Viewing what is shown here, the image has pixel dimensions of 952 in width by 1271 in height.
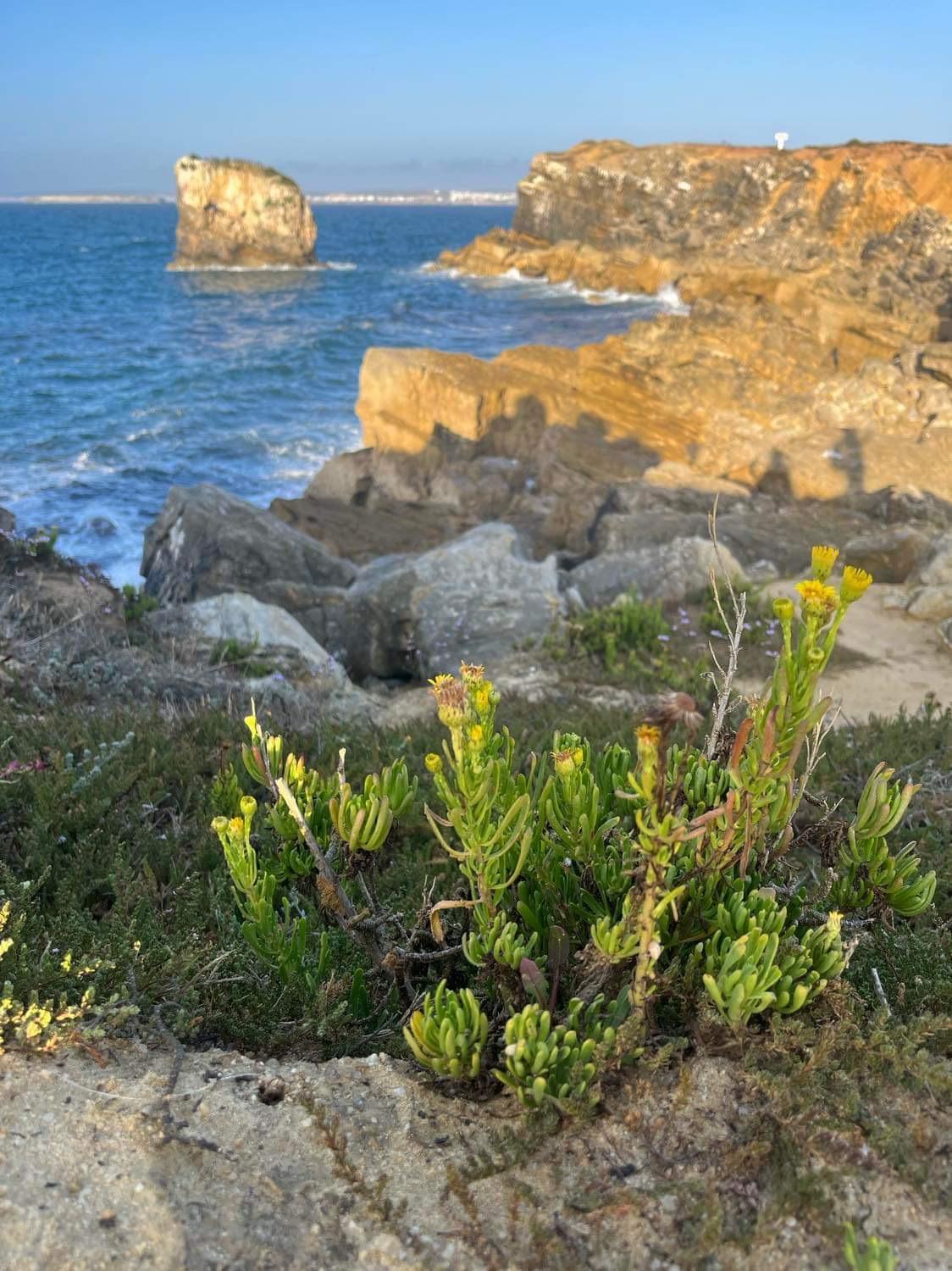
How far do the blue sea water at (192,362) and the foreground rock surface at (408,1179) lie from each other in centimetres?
1521

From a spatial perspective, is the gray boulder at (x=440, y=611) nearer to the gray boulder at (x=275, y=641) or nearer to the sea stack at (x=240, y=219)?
the gray boulder at (x=275, y=641)

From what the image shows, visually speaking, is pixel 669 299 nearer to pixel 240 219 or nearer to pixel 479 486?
pixel 240 219

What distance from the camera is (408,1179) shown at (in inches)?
66.2

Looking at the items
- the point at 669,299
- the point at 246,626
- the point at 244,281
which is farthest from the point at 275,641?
the point at 244,281

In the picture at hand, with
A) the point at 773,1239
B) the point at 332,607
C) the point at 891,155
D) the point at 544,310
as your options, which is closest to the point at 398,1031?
the point at 773,1239

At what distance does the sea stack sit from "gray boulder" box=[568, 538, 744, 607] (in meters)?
71.9

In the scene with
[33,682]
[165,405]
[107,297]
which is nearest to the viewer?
[33,682]

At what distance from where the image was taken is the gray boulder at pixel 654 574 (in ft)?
32.5

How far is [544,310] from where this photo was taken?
161 feet

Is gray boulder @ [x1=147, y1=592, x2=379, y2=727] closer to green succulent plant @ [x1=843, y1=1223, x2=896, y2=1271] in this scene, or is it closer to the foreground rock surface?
the foreground rock surface

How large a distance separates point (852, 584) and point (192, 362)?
1546 inches

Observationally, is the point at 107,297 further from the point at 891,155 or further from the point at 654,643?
the point at 654,643

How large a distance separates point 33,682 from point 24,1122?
361 cm

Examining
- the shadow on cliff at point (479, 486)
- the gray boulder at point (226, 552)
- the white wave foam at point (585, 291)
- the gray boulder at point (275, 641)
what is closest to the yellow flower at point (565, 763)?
the gray boulder at point (275, 641)
